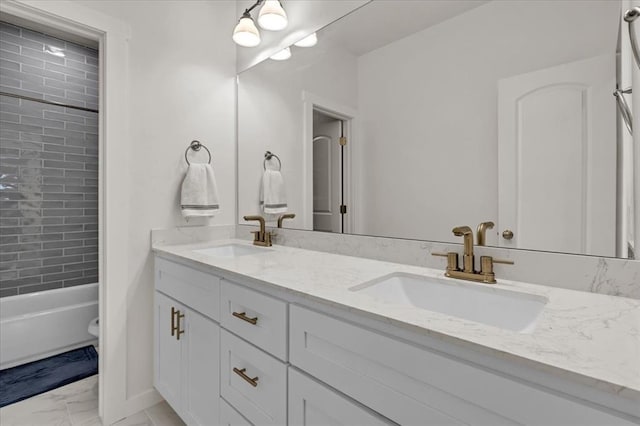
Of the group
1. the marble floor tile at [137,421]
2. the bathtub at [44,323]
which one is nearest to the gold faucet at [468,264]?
the marble floor tile at [137,421]

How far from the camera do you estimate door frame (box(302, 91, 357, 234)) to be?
A: 155 centimetres

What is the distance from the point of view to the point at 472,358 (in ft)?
1.94

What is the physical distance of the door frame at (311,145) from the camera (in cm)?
155

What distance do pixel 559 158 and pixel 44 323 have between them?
322 centimetres

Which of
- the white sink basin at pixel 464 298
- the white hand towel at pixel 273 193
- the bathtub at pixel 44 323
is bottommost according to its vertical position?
the bathtub at pixel 44 323

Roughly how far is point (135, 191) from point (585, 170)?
193 cm

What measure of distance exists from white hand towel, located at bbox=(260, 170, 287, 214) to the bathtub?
183 cm

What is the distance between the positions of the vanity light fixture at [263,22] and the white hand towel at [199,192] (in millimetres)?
772

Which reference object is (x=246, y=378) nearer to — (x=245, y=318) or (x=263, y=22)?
(x=245, y=318)

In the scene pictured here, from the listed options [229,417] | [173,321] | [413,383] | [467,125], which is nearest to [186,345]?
[173,321]

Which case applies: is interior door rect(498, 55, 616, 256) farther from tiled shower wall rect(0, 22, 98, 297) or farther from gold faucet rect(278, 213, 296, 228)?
tiled shower wall rect(0, 22, 98, 297)

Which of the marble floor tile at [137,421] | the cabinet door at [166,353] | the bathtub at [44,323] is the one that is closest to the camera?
the cabinet door at [166,353]

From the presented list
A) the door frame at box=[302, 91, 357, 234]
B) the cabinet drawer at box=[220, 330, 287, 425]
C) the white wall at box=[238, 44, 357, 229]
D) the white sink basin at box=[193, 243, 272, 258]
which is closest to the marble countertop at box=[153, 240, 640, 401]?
the cabinet drawer at box=[220, 330, 287, 425]

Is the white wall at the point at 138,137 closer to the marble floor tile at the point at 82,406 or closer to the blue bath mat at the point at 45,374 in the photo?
the marble floor tile at the point at 82,406
